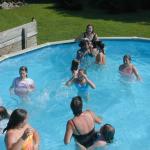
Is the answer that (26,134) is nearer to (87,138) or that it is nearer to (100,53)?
(87,138)

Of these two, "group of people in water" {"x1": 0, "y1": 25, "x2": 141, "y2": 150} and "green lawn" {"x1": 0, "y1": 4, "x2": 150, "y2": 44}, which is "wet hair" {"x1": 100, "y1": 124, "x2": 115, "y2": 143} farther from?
"green lawn" {"x1": 0, "y1": 4, "x2": 150, "y2": 44}

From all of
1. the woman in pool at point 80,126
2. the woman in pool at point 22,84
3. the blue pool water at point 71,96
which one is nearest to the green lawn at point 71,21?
the blue pool water at point 71,96

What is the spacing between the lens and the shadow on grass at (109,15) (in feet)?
73.7

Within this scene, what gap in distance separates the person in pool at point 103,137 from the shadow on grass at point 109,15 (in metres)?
13.7

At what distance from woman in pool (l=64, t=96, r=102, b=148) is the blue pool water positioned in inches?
78.4

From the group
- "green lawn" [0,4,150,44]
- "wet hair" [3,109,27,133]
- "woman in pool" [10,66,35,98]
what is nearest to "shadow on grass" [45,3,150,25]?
"green lawn" [0,4,150,44]

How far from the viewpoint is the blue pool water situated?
11.9 meters

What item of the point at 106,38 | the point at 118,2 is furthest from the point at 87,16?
the point at 106,38

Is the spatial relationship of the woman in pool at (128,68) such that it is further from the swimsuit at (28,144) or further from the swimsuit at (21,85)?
the swimsuit at (28,144)

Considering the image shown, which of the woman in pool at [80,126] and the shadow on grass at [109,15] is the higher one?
the woman in pool at [80,126]

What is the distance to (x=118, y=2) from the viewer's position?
2408cm

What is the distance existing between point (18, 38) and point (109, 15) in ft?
24.2

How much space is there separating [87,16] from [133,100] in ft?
33.5

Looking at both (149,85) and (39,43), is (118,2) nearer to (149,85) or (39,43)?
(39,43)
